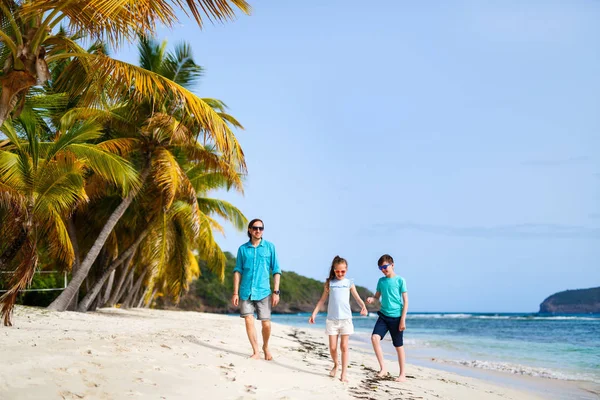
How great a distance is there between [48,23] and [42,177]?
565 centimetres

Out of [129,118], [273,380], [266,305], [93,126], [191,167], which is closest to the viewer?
[273,380]

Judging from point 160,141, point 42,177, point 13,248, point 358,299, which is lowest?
point 358,299

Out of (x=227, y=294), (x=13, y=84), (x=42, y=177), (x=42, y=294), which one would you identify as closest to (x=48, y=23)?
(x=13, y=84)

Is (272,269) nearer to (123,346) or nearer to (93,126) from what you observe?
(123,346)

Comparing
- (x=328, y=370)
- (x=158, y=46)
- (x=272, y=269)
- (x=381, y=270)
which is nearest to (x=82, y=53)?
(x=272, y=269)

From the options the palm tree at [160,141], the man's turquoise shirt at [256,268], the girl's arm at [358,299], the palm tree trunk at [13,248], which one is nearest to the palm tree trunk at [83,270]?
the palm tree at [160,141]

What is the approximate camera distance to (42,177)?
11039 millimetres

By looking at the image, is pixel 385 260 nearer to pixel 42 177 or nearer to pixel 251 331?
pixel 251 331

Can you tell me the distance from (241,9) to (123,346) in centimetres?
430

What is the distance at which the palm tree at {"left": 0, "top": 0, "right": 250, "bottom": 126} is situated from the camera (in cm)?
605

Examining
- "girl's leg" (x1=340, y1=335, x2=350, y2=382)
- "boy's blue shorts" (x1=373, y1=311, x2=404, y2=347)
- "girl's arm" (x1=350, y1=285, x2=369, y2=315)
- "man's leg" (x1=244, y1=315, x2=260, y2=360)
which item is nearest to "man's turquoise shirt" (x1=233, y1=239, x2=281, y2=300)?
"man's leg" (x1=244, y1=315, x2=260, y2=360)

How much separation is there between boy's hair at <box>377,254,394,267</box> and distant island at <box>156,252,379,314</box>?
43.0 m

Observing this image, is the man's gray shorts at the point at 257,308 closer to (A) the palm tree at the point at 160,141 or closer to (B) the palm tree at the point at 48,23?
(B) the palm tree at the point at 48,23

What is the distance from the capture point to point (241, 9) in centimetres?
673
